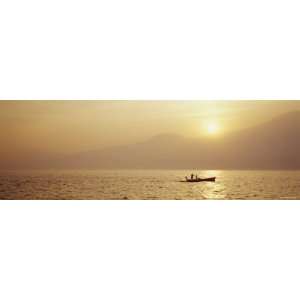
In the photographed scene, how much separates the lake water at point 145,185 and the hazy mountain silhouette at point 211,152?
0.25ft

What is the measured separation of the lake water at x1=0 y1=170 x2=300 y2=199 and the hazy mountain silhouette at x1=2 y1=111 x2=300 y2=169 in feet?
0.25

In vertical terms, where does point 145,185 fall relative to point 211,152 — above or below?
below

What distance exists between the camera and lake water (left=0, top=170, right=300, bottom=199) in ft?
14.5

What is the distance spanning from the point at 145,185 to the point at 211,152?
2.28ft

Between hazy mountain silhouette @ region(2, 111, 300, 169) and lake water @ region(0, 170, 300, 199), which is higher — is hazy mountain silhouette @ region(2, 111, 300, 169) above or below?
above

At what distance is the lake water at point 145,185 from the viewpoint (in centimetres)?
442

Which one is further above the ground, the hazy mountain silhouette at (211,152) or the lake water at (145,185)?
the hazy mountain silhouette at (211,152)

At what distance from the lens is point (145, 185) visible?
14.6 ft
